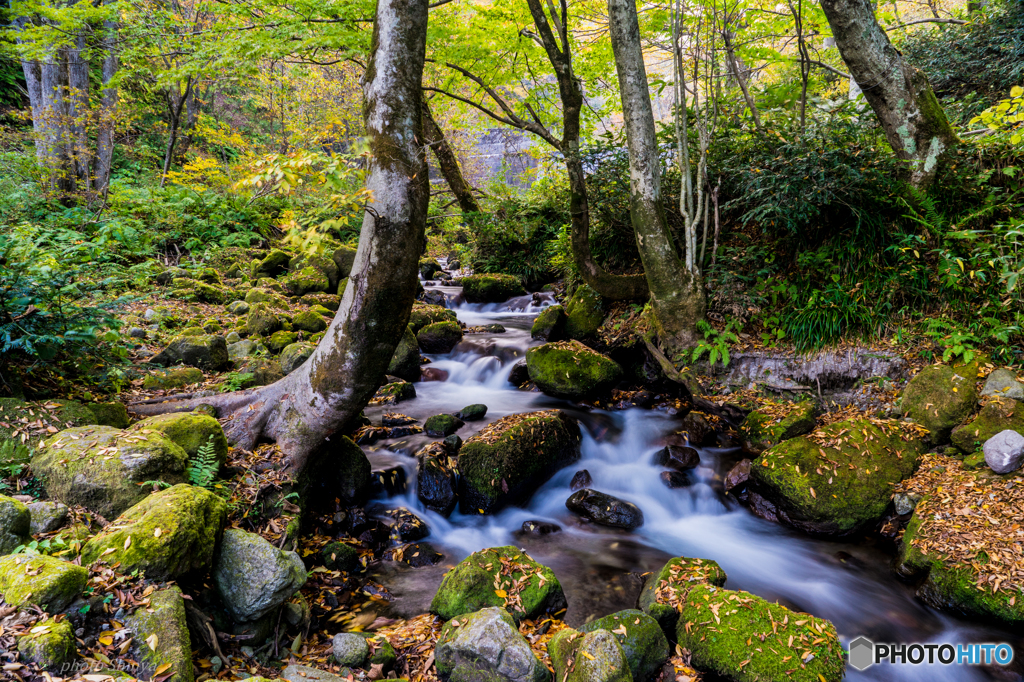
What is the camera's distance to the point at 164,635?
99.0 inches

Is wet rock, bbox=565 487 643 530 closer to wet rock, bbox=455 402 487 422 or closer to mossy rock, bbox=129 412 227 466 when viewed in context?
wet rock, bbox=455 402 487 422

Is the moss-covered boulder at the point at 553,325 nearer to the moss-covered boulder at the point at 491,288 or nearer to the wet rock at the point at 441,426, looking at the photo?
the wet rock at the point at 441,426

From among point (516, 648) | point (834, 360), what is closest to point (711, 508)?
point (834, 360)

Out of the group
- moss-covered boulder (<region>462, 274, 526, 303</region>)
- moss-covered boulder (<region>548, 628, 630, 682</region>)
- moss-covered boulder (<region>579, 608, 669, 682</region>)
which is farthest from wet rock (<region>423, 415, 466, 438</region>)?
moss-covered boulder (<region>462, 274, 526, 303</region>)

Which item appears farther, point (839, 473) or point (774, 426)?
point (774, 426)

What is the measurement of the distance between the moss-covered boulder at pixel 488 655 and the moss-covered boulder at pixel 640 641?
0.62m

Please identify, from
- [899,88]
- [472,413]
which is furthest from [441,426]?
[899,88]

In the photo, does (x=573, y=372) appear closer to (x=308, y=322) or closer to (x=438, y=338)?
(x=438, y=338)

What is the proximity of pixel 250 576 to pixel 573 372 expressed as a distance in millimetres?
5430

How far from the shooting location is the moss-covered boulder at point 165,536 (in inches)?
108

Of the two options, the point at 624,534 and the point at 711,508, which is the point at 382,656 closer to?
the point at 624,534

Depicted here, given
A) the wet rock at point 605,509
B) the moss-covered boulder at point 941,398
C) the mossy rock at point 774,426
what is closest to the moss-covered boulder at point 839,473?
the moss-covered boulder at point 941,398

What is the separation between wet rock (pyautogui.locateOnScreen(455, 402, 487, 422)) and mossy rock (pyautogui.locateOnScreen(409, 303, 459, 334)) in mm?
3282

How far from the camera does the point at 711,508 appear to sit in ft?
19.0
